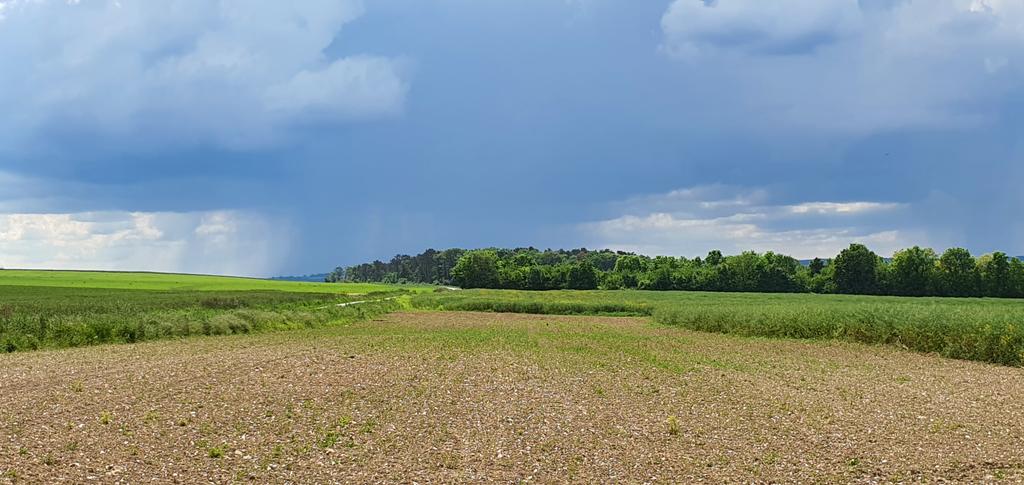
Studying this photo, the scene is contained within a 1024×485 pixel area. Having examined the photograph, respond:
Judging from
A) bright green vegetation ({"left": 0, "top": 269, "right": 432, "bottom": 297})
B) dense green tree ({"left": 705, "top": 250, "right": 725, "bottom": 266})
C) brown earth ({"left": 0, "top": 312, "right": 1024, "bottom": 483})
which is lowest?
brown earth ({"left": 0, "top": 312, "right": 1024, "bottom": 483})

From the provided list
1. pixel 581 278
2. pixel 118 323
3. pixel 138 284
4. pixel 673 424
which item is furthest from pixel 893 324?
pixel 581 278

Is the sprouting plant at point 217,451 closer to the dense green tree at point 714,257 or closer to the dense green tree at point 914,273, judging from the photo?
the dense green tree at point 914,273

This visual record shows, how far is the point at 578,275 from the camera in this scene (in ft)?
514

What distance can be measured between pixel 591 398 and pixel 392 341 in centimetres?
1737

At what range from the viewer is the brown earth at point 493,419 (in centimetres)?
1277

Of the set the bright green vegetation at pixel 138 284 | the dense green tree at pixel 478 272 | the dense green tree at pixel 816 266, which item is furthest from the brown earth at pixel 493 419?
the dense green tree at pixel 478 272

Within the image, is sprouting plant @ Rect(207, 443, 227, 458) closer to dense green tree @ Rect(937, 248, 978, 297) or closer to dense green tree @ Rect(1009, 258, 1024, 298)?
dense green tree @ Rect(937, 248, 978, 297)

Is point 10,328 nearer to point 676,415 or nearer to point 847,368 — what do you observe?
point 676,415

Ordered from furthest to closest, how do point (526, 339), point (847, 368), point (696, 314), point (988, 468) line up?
1. point (696, 314)
2. point (526, 339)
3. point (847, 368)
4. point (988, 468)

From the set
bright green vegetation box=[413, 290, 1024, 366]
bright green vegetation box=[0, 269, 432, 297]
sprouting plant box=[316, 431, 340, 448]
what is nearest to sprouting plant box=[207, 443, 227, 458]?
sprouting plant box=[316, 431, 340, 448]

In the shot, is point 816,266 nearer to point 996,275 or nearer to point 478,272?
point 996,275

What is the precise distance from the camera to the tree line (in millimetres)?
116375

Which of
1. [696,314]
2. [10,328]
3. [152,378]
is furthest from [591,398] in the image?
[696,314]

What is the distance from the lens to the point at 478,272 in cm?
16575
